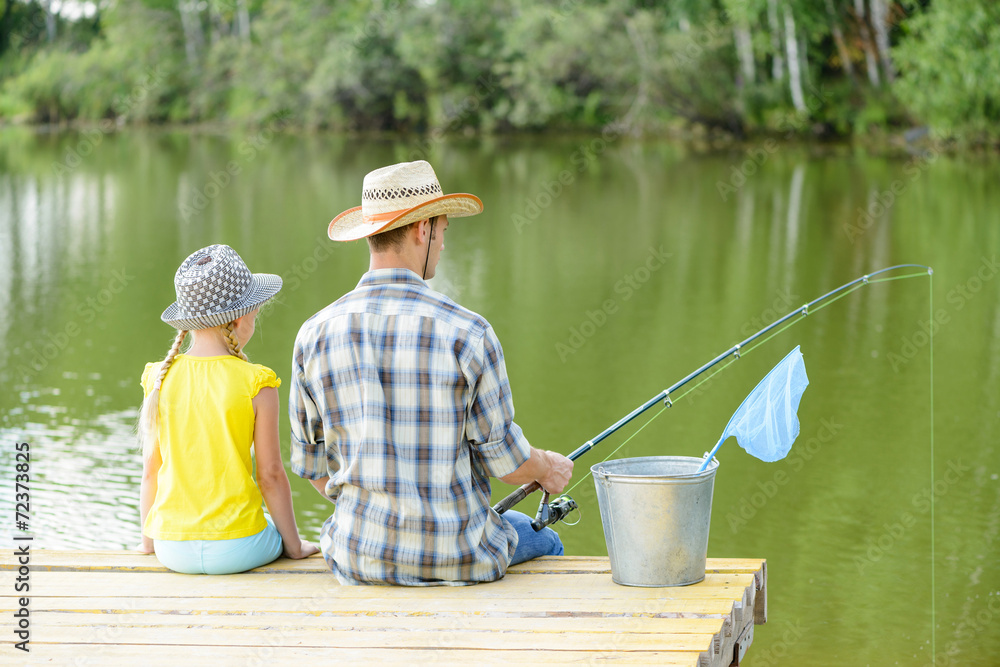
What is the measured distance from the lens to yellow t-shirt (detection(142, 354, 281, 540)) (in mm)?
2910

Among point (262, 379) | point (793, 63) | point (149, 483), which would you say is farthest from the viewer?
point (793, 63)

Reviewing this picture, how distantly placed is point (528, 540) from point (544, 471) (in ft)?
1.16

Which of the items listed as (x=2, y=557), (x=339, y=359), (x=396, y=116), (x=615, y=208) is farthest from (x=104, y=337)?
(x=396, y=116)

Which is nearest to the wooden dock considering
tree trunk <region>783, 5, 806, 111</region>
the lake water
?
the lake water

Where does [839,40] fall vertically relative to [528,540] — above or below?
above

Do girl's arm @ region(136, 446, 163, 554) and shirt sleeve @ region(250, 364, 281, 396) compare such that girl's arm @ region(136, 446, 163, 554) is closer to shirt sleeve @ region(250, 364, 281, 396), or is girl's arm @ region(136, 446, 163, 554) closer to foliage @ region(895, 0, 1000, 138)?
shirt sleeve @ region(250, 364, 281, 396)

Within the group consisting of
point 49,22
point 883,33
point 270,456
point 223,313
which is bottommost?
point 270,456

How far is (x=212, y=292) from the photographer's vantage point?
2904mm

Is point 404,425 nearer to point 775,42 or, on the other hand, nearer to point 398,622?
point 398,622

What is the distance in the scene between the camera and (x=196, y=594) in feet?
9.25

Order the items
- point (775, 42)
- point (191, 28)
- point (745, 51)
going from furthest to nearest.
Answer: point (191, 28) < point (745, 51) < point (775, 42)

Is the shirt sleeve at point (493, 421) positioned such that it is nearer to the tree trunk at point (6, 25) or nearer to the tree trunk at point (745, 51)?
the tree trunk at point (745, 51)

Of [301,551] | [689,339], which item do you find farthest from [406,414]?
[689,339]

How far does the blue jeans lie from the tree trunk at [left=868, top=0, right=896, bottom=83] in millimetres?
25122
